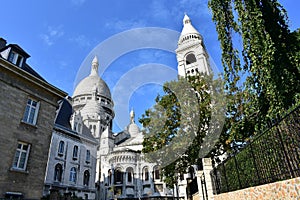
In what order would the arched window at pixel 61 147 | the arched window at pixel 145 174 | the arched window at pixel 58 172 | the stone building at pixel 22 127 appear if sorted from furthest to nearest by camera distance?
the arched window at pixel 145 174 < the arched window at pixel 61 147 < the arched window at pixel 58 172 < the stone building at pixel 22 127

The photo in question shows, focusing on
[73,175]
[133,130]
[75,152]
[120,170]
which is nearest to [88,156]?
[75,152]

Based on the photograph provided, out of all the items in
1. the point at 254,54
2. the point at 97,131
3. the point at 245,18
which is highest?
the point at 97,131

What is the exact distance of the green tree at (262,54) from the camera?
7.45 meters

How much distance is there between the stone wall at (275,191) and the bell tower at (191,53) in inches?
1886

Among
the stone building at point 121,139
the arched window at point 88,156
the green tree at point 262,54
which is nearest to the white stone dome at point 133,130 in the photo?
the stone building at point 121,139

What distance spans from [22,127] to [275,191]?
45.8ft

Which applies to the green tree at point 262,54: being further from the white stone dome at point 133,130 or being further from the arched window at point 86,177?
the white stone dome at point 133,130

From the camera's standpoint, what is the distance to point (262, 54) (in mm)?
7578

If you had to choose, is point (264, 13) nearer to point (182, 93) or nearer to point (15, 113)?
point (182, 93)

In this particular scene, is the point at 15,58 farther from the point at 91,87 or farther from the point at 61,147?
the point at 91,87

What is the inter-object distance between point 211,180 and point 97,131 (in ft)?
164

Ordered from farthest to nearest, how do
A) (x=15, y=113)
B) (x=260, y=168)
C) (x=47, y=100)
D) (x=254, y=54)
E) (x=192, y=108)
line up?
(x=192, y=108)
(x=47, y=100)
(x=15, y=113)
(x=254, y=54)
(x=260, y=168)

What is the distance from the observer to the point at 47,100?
15.4 metres

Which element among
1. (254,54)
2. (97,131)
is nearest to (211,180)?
(254,54)
